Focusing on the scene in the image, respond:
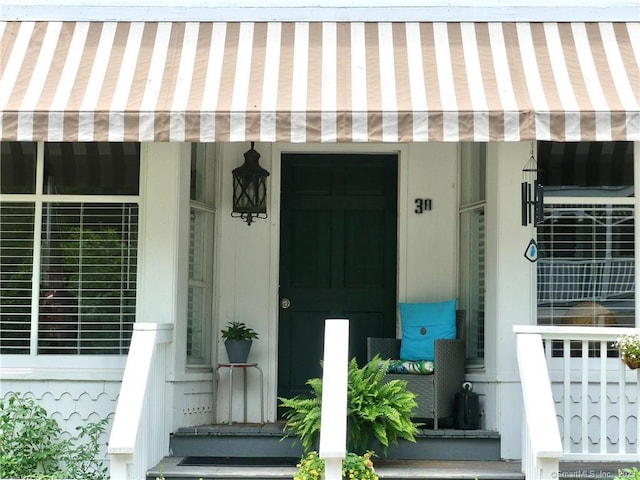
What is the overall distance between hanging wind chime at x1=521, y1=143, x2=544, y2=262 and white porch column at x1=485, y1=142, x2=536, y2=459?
0.04 metres

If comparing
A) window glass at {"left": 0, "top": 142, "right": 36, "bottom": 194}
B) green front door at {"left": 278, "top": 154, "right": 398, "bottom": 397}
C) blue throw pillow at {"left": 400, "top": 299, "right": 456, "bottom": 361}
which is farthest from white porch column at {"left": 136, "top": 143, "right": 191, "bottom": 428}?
blue throw pillow at {"left": 400, "top": 299, "right": 456, "bottom": 361}

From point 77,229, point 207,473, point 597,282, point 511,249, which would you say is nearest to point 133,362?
point 207,473

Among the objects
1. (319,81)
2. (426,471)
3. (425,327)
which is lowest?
(426,471)

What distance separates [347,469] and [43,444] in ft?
8.01

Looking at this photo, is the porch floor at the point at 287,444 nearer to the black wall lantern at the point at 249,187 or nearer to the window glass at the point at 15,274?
the window glass at the point at 15,274

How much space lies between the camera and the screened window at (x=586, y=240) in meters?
7.71

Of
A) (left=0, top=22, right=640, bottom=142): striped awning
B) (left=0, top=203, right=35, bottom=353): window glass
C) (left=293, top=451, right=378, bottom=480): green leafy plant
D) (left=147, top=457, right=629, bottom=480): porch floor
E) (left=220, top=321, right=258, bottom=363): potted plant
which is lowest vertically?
(left=147, top=457, right=629, bottom=480): porch floor

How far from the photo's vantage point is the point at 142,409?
670 cm

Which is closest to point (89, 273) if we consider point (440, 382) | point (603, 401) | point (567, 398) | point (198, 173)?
point (198, 173)

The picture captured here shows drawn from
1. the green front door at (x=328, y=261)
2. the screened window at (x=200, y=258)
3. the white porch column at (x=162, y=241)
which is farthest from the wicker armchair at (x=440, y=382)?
the white porch column at (x=162, y=241)

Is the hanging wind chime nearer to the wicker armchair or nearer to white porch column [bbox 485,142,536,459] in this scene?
white porch column [bbox 485,142,536,459]

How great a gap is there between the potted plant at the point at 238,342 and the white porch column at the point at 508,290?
195 cm

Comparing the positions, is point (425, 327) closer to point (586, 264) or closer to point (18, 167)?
point (586, 264)

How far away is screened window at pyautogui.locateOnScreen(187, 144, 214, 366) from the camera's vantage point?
8.29 meters
